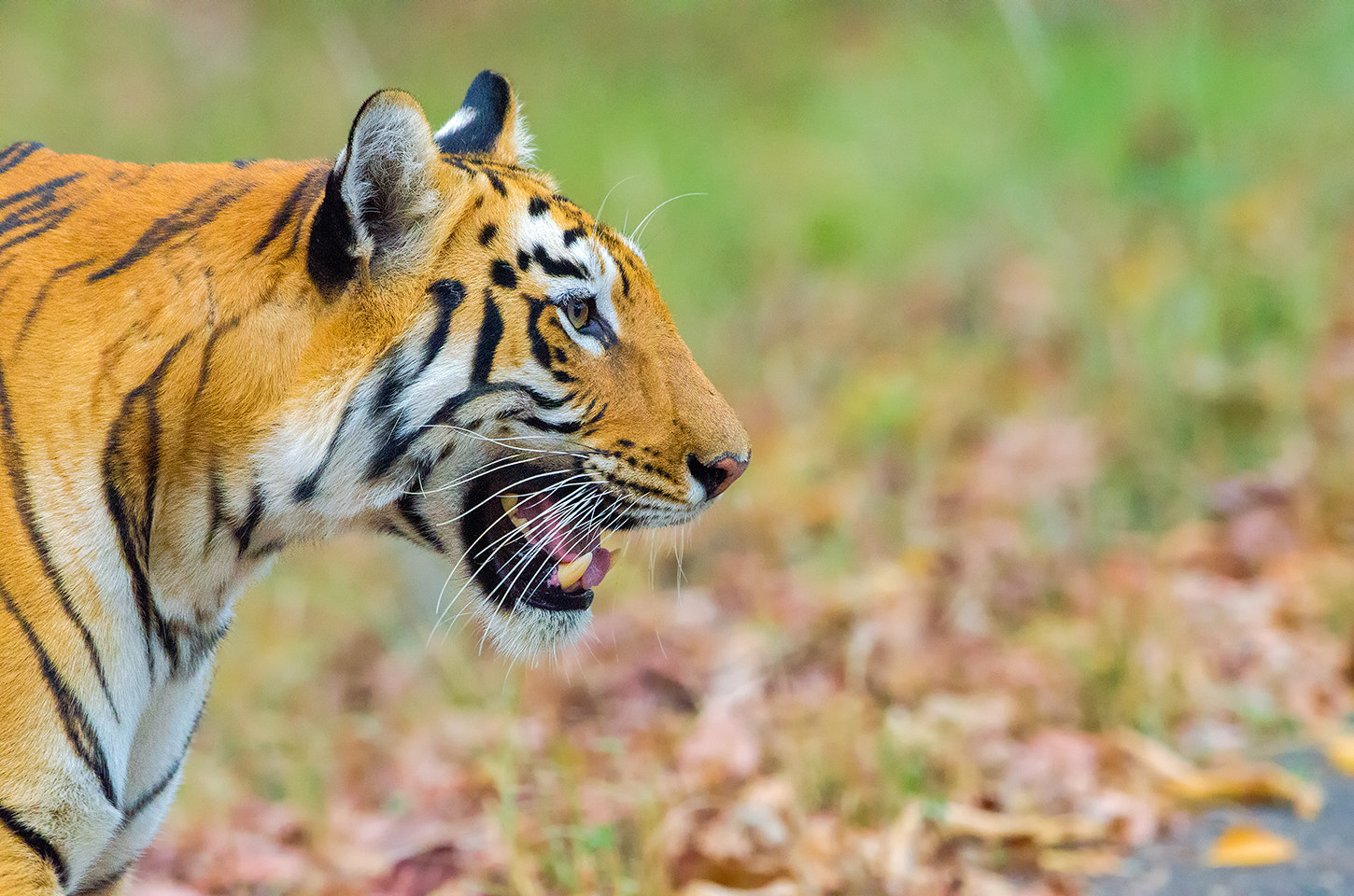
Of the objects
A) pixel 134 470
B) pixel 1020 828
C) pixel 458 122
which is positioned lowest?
pixel 134 470

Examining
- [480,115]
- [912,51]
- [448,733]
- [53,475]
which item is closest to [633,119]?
[912,51]

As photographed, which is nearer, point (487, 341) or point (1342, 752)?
point (487, 341)

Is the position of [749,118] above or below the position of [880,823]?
above

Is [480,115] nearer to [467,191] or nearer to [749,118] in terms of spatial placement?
[467,191]

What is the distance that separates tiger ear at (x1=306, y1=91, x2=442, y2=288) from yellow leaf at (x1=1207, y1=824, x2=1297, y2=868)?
200cm

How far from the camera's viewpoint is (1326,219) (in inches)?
251

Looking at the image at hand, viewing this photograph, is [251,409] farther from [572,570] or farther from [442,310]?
[572,570]

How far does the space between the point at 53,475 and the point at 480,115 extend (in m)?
0.95

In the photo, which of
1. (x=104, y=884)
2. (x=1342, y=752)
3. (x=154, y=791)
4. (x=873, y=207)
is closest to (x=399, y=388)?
(x=154, y=791)

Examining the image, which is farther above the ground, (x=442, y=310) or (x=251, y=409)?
(x=442, y=310)

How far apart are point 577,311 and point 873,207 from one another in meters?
5.43

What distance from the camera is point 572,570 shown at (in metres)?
2.28

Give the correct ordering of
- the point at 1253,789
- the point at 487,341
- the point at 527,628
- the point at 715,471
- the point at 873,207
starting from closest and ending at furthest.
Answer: the point at 487,341, the point at 715,471, the point at 527,628, the point at 1253,789, the point at 873,207

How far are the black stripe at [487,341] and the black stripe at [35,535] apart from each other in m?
0.64
